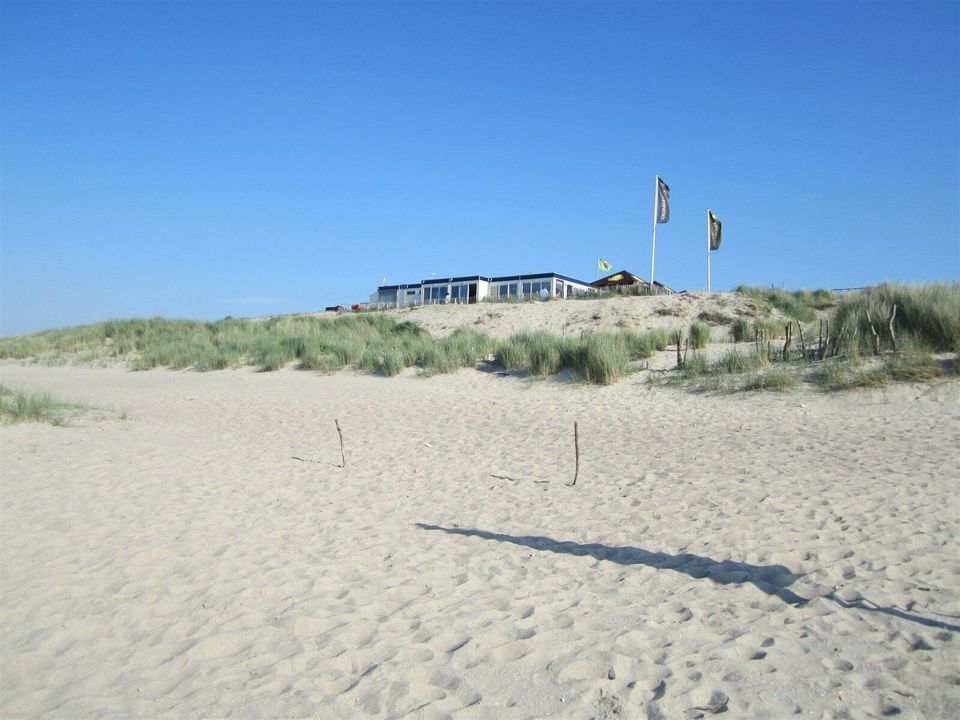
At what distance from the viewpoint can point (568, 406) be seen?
13.0 metres

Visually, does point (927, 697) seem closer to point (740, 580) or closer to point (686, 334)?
point (740, 580)

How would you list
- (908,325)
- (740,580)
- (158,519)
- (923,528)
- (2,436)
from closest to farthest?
1. (740,580)
2. (923,528)
3. (158,519)
4. (2,436)
5. (908,325)

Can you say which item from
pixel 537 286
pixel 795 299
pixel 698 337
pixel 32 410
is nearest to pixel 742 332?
pixel 698 337

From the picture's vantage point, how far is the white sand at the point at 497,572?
132 inches

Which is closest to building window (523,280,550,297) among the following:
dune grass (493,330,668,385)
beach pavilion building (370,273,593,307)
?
beach pavilion building (370,273,593,307)

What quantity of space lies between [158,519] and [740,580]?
210 inches

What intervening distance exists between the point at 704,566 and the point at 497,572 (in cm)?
161

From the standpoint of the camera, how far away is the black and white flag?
26938 mm

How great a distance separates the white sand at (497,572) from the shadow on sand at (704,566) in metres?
0.03

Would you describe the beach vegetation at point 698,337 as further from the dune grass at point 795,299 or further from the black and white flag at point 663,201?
the black and white flag at point 663,201

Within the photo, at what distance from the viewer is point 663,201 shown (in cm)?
2708

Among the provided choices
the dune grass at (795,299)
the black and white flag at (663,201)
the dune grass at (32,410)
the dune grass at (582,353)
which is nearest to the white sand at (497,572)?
the dune grass at (32,410)

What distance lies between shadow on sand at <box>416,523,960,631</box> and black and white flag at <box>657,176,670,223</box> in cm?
2328

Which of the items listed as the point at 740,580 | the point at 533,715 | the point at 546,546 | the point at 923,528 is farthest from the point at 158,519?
the point at 923,528
